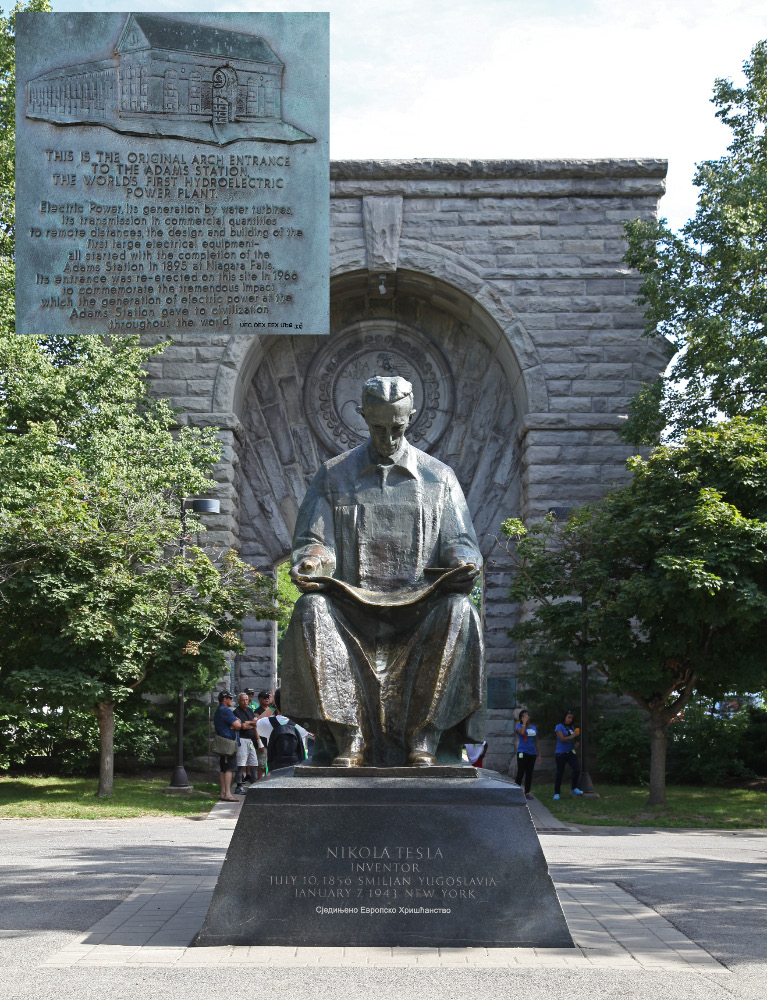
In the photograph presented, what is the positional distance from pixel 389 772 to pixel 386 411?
2.24 m

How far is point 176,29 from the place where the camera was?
8.34 meters

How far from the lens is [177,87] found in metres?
8.40

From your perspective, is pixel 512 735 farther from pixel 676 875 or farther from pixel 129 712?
pixel 676 875

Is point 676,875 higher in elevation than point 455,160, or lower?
lower

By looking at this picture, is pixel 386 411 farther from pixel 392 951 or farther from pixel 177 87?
pixel 177 87

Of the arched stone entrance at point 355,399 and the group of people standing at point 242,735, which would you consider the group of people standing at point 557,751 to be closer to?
the group of people standing at point 242,735

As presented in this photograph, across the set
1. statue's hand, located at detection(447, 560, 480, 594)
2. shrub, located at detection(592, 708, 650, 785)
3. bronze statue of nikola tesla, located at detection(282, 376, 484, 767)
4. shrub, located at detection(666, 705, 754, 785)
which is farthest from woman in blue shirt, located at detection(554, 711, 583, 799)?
statue's hand, located at detection(447, 560, 480, 594)

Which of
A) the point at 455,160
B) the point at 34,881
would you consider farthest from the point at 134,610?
the point at 455,160

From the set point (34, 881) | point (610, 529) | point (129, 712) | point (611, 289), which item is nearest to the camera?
point (34, 881)

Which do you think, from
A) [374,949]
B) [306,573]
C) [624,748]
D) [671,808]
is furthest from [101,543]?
[374,949]

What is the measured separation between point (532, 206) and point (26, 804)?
13189 millimetres

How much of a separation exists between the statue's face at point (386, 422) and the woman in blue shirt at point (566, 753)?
438 inches

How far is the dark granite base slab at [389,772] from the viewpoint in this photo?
6.00 m

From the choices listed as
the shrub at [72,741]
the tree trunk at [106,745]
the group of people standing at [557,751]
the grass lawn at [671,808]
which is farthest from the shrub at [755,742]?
the tree trunk at [106,745]
